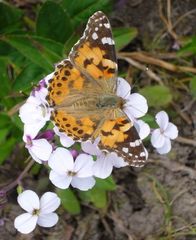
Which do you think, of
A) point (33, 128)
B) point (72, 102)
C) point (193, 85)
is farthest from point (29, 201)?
point (193, 85)

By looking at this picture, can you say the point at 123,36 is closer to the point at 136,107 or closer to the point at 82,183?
the point at 136,107

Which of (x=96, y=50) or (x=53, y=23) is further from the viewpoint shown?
(x=53, y=23)

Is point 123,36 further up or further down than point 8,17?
further down

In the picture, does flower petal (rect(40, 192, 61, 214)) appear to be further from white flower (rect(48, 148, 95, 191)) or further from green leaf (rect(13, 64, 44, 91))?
green leaf (rect(13, 64, 44, 91))

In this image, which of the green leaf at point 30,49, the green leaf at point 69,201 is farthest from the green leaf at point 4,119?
the green leaf at point 69,201

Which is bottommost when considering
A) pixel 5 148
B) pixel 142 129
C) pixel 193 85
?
pixel 193 85

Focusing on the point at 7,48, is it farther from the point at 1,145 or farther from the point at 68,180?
the point at 68,180

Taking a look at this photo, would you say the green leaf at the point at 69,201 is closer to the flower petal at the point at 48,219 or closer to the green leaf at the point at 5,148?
the green leaf at the point at 5,148

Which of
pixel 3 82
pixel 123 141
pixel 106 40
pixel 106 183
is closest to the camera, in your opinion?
pixel 123 141
